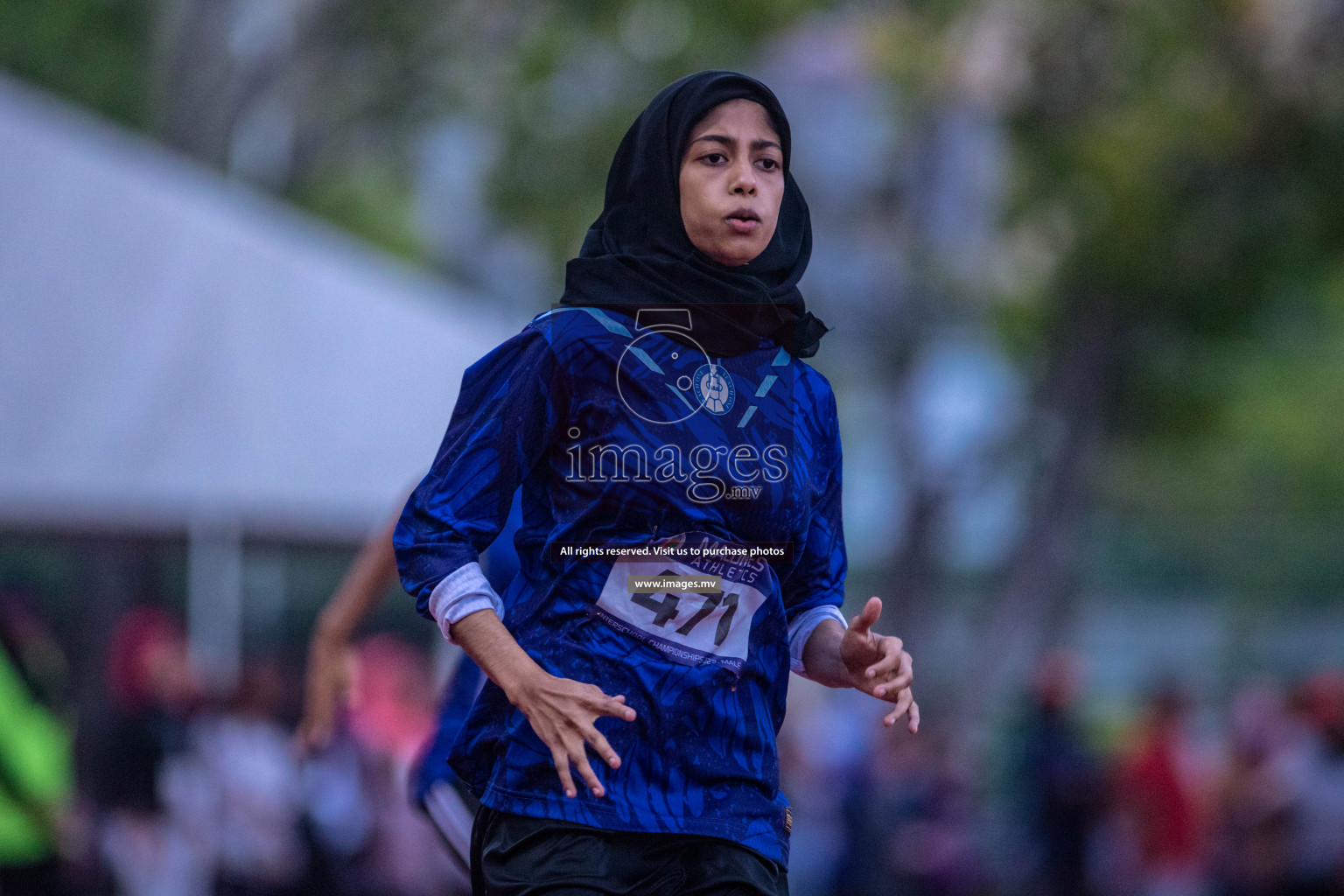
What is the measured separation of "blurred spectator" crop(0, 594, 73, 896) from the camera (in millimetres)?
6965

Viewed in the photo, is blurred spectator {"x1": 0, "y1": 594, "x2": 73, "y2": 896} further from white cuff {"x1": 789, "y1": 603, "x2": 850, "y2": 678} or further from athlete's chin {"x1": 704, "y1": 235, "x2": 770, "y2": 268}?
athlete's chin {"x1": 704, "y1": 235, "x2": 770, "y2": 268}

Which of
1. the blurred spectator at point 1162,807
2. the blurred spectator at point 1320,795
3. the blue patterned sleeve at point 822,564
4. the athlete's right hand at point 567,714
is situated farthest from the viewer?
the blurred spectator at point 1162,807

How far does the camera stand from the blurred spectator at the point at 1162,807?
32.5 feet

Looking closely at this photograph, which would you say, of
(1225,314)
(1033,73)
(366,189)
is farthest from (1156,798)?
(366,189)

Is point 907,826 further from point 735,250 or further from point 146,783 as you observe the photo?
point 735,250

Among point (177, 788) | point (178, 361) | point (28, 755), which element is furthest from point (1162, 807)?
point (28, 755)

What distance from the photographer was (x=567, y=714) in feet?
7.20

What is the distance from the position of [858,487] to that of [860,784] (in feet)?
34.5

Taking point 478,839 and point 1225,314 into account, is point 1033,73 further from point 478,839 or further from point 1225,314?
point 478,839

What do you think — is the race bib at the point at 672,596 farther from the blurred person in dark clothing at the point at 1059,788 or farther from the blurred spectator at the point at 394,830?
the blurred person in dark clothing at the point at 1059,788

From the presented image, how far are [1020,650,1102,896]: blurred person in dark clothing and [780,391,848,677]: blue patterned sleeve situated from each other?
25.2 ft

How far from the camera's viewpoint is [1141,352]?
572 inches

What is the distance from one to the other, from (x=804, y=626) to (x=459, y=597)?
0.58 metres

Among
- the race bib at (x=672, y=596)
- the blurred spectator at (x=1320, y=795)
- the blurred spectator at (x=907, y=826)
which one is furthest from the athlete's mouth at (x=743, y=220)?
the blurred spectator at (x=907, y=826)
